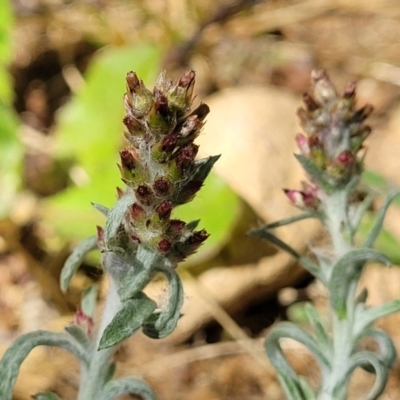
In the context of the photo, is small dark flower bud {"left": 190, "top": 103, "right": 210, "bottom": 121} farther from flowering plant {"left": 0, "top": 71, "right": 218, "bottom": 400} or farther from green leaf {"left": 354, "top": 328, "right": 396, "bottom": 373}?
green leaf {"left": 354, "top": 328, "right": 396, "bottom": 373}

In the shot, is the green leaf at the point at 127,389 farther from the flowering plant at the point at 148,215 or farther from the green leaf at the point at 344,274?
the green leaf at the point at 344,274

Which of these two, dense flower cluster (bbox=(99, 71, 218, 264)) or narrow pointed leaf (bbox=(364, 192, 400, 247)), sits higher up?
dense flower cluster (bbox=(99, 71, 218, 264))

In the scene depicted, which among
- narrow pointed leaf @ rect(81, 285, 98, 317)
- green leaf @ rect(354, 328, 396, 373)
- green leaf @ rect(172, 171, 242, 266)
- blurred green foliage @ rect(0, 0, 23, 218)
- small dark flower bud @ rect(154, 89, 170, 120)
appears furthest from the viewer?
blurred green foliage @ rect(0, 0, 23, 218)

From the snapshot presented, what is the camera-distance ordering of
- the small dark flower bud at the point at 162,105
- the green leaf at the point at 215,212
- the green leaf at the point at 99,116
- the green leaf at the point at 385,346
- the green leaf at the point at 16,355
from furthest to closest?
the green leaf at the point at 99,116, the green leaf at the point at 215,212, the green leaf at the point at 385,346, the green leaf at the point at 16,355, the small dark flower bud at the point at 162,105

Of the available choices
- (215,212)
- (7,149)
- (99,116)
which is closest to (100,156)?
(99,116)

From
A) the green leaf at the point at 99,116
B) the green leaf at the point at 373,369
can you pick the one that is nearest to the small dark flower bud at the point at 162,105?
the green leaf at the point at 373,369

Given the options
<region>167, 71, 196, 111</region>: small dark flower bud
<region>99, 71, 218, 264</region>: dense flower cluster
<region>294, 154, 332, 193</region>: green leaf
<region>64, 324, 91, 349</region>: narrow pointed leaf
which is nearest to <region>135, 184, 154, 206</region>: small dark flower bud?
<region>99, 71, 218, 264</region>: dense flower cluster

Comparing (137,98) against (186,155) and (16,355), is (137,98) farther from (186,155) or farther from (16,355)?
(16,355)
